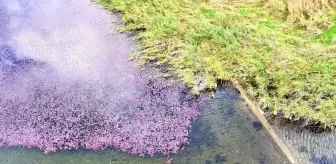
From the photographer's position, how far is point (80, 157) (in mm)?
10297

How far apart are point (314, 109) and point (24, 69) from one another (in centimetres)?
887

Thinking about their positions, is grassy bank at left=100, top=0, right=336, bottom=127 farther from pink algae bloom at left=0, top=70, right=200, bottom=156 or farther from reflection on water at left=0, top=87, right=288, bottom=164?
pink algae bloom at left=0, top=70, right=200, bottom=156

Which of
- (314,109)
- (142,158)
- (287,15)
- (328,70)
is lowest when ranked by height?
(142,158)

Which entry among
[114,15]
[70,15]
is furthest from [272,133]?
[70,15]

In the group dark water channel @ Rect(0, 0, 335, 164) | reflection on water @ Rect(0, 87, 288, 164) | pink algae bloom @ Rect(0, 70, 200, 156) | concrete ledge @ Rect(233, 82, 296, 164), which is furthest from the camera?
pink algae bloom @ Rect(0, 70, 200, 156)

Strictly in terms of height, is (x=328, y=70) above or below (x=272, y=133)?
above

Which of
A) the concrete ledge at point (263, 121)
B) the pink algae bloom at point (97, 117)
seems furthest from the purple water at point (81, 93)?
the concrete ledge at point (263, 121)

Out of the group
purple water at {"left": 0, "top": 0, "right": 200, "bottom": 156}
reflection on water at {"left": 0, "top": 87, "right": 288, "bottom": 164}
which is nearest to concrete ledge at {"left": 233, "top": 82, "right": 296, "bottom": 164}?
reflection on water at {"left": 0, "top": 87, "right": 288, "bottom": 164}

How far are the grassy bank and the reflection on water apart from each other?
780 millimetres

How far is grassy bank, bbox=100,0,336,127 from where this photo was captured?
10.7 metres

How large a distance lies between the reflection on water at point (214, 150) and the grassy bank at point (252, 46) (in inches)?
30.7

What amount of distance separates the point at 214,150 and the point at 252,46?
3.60m

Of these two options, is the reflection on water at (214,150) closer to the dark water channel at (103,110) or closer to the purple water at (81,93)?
the dark water channel at (103,110)

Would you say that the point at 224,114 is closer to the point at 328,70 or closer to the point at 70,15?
the point at 328,70
